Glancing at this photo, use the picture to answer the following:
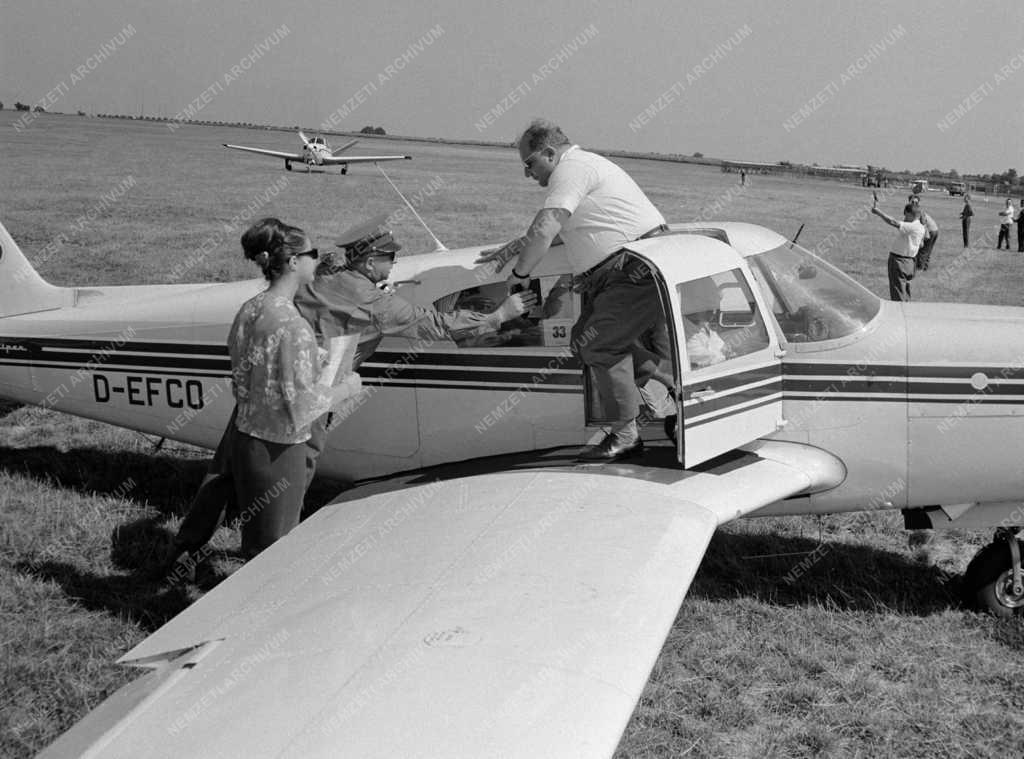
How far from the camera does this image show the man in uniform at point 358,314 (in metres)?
4.80

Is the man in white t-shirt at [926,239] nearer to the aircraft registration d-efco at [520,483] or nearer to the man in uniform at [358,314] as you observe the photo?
the aircraft registration d-efco at [520,483]

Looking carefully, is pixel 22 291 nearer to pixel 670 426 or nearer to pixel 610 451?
pixel 610 451

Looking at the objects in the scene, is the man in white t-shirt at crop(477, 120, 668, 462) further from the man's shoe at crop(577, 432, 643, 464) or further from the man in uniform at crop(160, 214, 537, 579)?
the man in uniform at crop(160, 214, 537, 579)

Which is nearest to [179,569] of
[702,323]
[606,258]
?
[606,258]

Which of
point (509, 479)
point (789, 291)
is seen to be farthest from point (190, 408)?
point (789, 291)

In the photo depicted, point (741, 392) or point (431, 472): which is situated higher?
point (741, 392)

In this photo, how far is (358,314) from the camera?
481cm

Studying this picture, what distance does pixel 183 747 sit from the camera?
2768 millimetres

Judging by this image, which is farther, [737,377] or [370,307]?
[370,307]

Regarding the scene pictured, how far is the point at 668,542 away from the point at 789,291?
70.9 inches

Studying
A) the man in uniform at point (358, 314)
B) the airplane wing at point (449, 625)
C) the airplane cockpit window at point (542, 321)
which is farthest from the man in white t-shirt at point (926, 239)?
the airplane wing at point (449, 625)

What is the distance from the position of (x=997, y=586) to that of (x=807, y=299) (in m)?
1.91

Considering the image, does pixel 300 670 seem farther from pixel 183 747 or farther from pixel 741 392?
pixel 741 392

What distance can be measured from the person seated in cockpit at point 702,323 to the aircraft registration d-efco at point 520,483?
0.02m
